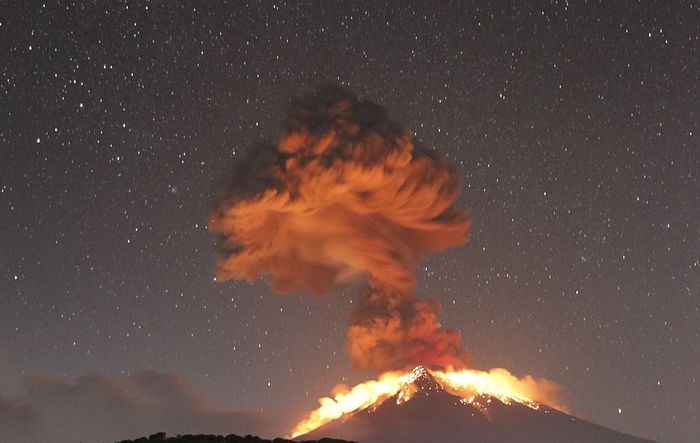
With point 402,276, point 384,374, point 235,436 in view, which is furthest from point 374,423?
point 235,436

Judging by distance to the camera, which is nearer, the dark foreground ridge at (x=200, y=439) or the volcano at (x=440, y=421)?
the dark foreground ridge at (x=200, y=439)

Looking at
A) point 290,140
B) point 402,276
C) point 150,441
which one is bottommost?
point 150,441

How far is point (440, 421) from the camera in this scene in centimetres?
12219

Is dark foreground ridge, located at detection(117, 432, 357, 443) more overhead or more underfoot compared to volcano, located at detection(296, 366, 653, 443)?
more underfoot

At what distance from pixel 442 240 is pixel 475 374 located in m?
27.2

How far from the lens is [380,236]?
96.2 m

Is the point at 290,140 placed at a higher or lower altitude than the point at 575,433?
higher

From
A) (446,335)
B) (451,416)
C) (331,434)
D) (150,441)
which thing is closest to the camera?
(150,441)

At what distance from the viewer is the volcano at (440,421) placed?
115600mm

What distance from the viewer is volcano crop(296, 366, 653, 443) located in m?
116

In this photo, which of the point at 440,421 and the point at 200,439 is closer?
the point at 200,439

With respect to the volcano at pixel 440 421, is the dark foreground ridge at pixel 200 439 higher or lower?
lower

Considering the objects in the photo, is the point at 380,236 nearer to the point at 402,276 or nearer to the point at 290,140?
the point at 402,276

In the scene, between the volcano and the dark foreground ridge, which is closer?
the dark foreground ridge
